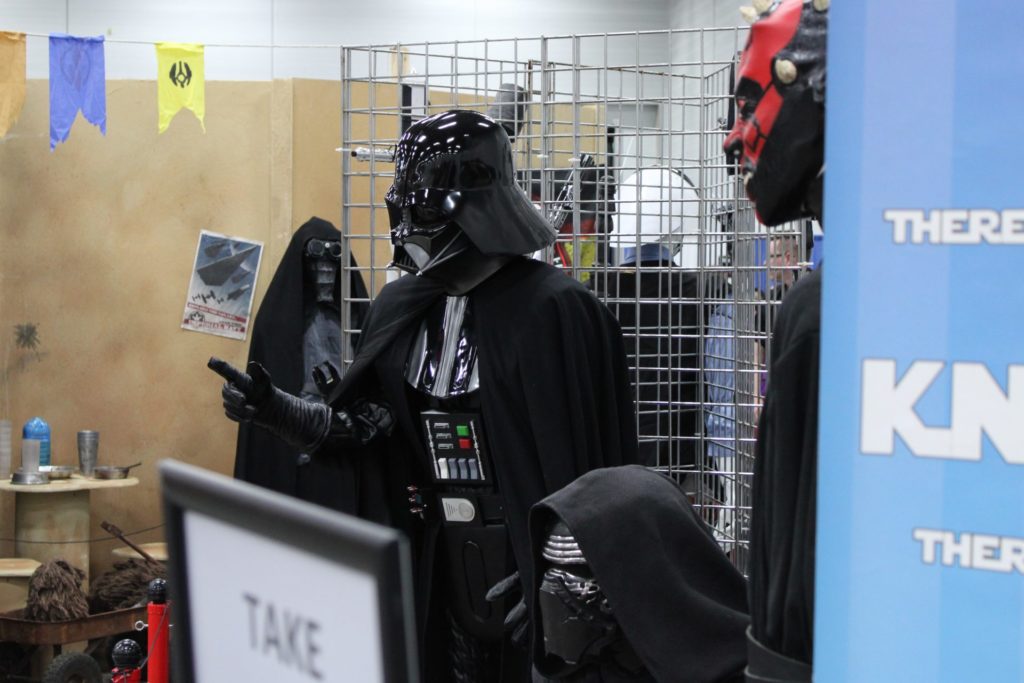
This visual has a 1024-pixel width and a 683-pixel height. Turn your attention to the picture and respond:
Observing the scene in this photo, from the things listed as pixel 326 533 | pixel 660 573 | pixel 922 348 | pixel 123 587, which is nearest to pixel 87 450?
pixel 123 587

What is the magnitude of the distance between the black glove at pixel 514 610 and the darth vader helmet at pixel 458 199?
0.74 m

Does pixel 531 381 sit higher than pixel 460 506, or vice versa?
pixel 531 381

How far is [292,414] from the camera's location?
3096 mm

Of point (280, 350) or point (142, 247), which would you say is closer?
point (280, 350)

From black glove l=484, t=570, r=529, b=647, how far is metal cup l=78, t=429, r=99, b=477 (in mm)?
3085

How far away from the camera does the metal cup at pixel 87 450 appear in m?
5.44

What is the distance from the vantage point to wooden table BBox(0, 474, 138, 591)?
5164mm

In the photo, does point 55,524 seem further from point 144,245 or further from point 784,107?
point 784,107

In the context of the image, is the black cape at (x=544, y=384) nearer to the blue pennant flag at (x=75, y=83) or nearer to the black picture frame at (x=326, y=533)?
the black picture frame at (x=326, y=533)

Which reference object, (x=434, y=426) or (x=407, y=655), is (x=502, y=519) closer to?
(x=434, y=426)

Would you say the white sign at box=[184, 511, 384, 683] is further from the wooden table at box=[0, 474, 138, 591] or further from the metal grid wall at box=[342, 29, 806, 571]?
the wooden table at box=[0, 474, 138, 591]

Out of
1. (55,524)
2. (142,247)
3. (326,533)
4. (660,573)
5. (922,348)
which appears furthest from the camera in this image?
(142,247)

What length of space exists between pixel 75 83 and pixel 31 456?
153 centimetres

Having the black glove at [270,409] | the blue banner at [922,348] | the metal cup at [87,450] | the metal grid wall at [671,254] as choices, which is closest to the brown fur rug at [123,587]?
the metal cup at [87,450]
